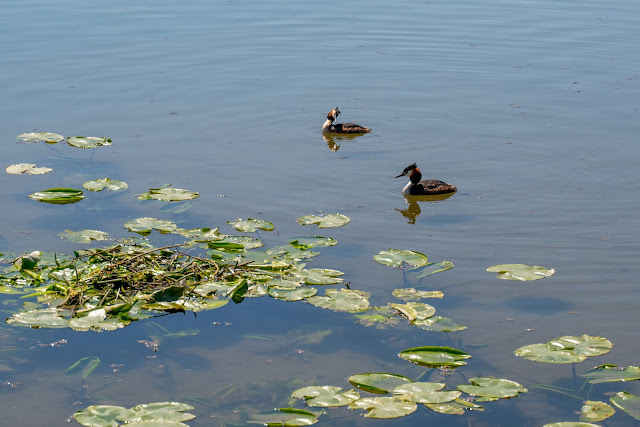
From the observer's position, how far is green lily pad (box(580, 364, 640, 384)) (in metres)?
5.76

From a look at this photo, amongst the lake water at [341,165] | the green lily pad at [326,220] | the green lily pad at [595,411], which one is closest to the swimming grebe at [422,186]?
the lake water at [341,165]

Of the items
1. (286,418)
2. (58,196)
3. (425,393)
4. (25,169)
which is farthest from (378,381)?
(25,169)

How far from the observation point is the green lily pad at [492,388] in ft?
18.3

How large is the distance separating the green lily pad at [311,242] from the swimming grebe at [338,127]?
4.26 m

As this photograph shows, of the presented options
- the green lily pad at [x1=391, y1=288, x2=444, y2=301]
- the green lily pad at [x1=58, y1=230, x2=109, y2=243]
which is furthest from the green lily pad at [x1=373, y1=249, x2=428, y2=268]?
the green lily pad at [x1=58, y1=230, x2=109, y2=243]

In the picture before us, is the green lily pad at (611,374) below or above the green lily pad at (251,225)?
below

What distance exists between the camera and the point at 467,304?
23.5 feet

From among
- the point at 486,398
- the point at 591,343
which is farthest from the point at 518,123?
the point at 486,398

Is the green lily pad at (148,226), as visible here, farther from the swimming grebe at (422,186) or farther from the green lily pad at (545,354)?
the green lily pad at (545,354)

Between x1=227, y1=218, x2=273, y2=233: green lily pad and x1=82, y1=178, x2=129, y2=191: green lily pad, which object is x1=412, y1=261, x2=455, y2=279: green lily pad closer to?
x1=227, y1=218, x2=273, y2=233: green lily pad

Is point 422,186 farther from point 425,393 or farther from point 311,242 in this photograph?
point 425,393

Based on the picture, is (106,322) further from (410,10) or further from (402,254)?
(410,10)

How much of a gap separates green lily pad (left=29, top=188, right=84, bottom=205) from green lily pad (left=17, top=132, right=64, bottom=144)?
1987 millimetres

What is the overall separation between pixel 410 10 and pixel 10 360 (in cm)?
1615
